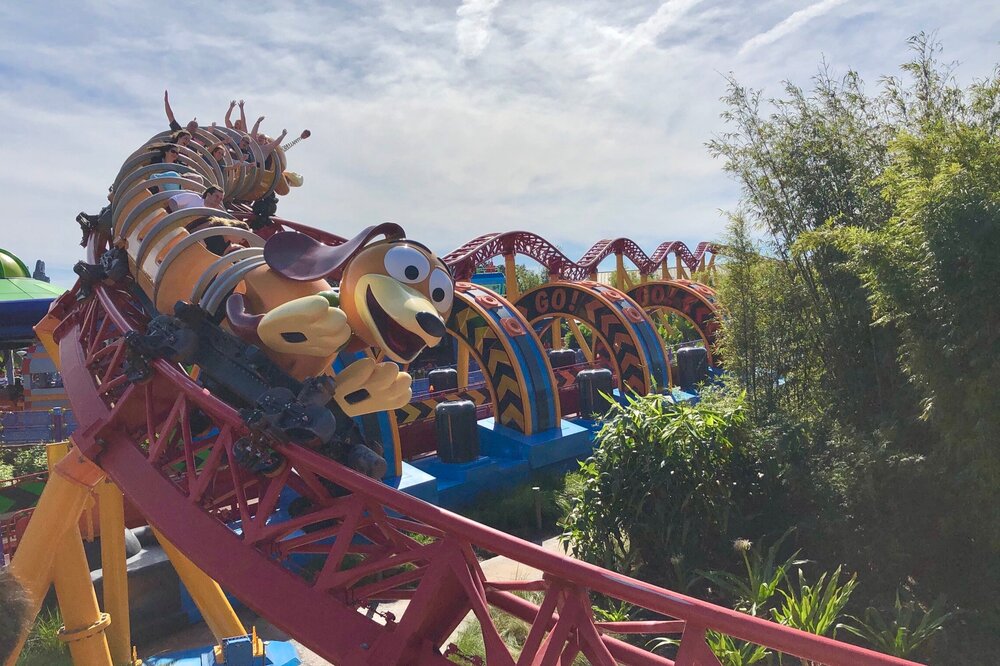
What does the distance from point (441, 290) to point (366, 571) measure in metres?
1.32

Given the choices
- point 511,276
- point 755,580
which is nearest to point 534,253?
point 511,276

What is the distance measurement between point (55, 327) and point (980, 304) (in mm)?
6626

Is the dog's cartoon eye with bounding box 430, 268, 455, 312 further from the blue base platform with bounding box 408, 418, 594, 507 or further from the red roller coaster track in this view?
the blue base platform with bounding box 408, 418, 594, 507

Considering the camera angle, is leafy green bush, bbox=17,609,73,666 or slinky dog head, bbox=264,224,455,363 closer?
slinky dog head, bbox=264,224,455,363

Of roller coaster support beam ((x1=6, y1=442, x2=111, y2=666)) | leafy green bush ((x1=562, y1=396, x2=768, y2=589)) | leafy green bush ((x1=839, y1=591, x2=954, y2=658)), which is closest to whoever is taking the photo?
roller coaster support beam ((x1=6, y1=442, x2=111, y2=666))

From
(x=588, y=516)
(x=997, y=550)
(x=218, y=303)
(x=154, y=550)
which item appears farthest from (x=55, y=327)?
(x=997, y=550)

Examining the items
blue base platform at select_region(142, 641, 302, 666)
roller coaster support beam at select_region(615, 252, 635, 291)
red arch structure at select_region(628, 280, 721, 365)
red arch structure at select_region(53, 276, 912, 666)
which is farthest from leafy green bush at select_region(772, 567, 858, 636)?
roller coaster support beam at select_region(615, 252, 635, 291)

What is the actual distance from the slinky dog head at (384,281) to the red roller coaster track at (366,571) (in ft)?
2.11

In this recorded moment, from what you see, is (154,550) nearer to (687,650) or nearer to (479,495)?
(479,495)

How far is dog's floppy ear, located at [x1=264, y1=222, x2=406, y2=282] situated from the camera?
10.2 feet

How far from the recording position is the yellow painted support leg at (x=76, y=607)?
418 cm

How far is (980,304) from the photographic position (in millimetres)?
4102

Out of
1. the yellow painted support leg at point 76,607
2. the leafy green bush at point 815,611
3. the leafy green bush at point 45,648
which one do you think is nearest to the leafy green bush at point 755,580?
the leafy green bush at point 815,611

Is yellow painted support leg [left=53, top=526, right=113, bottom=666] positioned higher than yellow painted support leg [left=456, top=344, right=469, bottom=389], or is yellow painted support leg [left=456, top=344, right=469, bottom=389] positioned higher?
yellow painted support leg [left=456, top=344, right=469, bottom=389]
